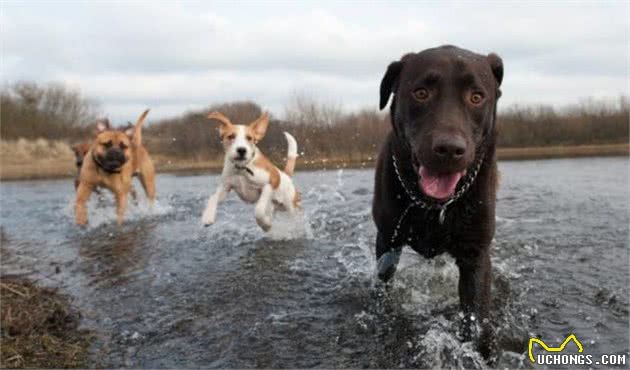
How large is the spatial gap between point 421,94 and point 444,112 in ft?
0.80

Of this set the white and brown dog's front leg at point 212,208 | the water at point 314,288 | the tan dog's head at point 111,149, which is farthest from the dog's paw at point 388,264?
the tan dog's head at point 111,149

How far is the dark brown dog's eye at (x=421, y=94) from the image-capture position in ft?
10.4

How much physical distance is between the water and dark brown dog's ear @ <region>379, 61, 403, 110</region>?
148cm

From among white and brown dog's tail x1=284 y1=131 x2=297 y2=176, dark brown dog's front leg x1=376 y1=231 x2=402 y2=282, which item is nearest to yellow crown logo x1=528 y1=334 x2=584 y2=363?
dark brown dog's front leg x1=376 y1=231 x2=402 y2=282

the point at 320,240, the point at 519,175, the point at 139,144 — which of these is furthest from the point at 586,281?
the point at 519,175

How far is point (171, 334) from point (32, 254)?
4113 millimetres

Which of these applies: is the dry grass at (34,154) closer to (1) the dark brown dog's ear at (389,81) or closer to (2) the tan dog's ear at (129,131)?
(2) the tan dog's ear at (129,131)

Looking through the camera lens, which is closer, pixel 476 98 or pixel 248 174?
pixel 476 98

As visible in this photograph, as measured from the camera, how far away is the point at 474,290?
3.54 metres

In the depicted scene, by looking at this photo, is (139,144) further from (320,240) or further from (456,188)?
(456,188)

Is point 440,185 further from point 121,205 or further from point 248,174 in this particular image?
point 121,205

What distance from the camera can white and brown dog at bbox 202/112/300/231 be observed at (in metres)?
6.95

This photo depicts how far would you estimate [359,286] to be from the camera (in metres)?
4.78

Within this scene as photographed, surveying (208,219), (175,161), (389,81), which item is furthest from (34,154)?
(389,81)
